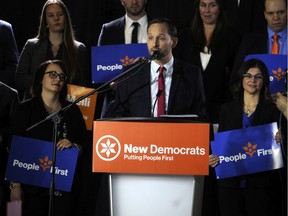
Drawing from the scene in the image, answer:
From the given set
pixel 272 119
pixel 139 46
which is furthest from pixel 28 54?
pixel 272 119

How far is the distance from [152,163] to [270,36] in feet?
7.12

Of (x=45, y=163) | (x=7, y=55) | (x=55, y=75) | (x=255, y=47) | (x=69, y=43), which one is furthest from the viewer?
(x=7, y=55)

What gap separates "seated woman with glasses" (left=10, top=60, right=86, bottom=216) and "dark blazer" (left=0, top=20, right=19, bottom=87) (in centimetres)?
59

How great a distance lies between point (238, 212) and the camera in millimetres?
4477

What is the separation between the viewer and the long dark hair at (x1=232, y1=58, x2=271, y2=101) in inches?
184

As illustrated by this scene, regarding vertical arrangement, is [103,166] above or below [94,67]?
below

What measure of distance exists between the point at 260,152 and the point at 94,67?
4.84 feet

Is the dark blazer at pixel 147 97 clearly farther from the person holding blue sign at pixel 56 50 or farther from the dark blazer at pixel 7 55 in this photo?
the dark blazer at pixel 7 55

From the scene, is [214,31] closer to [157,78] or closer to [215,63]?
[215,63]

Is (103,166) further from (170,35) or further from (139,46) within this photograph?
(139,46)

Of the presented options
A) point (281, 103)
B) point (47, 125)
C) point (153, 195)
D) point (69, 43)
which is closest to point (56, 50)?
point (69, 43)

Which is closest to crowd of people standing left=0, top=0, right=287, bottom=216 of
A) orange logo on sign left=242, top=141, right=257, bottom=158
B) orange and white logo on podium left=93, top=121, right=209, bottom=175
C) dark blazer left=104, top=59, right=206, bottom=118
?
dark blazer left=104, top=59, right=206, bottom=118

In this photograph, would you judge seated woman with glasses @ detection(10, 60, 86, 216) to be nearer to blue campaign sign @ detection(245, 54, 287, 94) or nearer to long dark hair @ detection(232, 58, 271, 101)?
long dark hair @ detection(232, 58, 271, 101)

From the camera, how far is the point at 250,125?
4.62 metres
